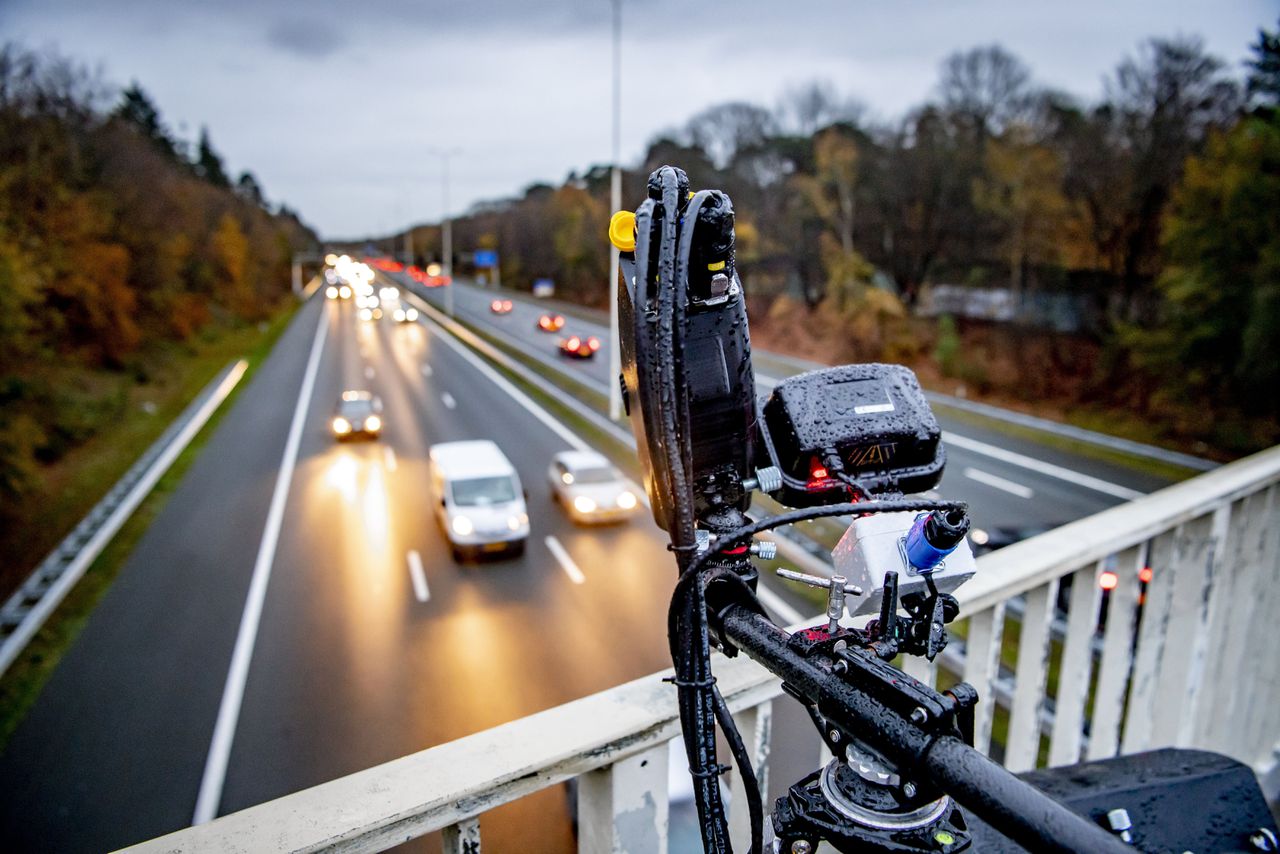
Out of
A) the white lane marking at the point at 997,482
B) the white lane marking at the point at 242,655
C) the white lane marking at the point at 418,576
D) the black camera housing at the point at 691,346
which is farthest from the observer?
the white lane marking at the point at 997,482

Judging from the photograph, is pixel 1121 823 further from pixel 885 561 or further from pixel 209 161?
pixel 209 161

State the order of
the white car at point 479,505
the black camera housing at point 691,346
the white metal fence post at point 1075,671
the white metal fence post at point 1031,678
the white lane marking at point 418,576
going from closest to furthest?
the black camera housing at point 691,346
the white metal fence post at point 1031,678
the white metal fence post at point 1075,671
the white lane marking at point 418,576
the white car at point 479,505

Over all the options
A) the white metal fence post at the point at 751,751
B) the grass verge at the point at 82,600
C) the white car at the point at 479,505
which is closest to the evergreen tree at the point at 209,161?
the grass verge at the point at 82,600

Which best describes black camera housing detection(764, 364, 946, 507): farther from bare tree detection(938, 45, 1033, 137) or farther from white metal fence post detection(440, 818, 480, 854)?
bare tree detection(938, 45, 1033, 137)

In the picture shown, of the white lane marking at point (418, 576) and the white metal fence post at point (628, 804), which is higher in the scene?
the white metal fence post at point (628, 804)

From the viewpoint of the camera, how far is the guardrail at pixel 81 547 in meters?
11.8

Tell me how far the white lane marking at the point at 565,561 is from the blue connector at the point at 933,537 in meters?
11.1

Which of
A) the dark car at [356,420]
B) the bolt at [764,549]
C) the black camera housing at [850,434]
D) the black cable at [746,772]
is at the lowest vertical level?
the dark car at [356,420]

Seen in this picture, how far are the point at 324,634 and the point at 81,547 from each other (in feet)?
24.0

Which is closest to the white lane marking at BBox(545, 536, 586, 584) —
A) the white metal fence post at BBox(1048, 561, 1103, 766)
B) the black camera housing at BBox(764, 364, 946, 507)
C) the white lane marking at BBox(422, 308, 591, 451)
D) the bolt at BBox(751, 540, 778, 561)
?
the white lane marking at BBox(422, 308, 591, 451)

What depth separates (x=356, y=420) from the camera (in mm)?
21891

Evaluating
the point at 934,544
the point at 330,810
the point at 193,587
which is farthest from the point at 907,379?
the point at 193,587

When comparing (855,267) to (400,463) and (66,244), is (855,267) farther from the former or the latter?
(66,244)

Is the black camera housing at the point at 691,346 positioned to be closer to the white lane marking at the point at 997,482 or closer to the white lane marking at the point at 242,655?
the white lane marking at the point at 242,655
